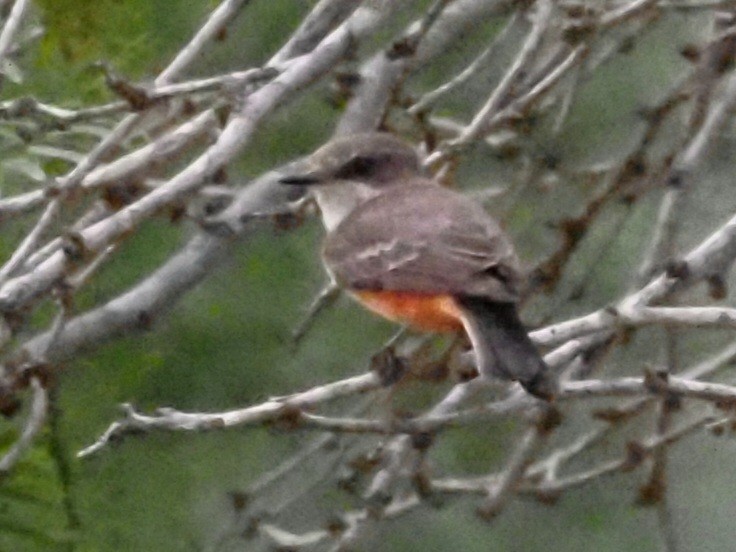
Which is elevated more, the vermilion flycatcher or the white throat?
the vermilion flycatcher

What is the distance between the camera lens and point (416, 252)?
14.7 feet

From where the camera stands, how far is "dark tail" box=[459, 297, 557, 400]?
12.8 ft

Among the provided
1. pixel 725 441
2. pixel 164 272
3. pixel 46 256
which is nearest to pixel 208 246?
pixel 164 272

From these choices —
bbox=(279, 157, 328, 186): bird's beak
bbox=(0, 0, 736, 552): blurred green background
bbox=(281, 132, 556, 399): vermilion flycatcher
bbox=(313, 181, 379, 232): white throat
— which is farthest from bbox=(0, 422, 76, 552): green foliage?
bbox=(313, 181, 379, 232): white throat

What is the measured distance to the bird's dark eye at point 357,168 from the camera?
5098mm

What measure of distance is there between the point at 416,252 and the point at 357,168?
2.32ft

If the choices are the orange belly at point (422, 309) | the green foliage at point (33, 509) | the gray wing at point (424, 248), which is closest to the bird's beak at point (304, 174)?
the gray wing at point (424, 248)

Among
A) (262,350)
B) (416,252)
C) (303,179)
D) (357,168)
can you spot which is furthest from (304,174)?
(262,350)

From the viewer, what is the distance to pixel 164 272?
185 inches

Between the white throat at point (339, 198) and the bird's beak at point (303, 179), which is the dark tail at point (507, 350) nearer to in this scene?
the bird's beak at point (303, 179)

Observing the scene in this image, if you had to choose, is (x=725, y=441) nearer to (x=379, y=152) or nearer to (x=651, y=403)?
(x=651, y=403)

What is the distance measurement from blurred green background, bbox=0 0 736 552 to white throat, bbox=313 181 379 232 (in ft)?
0.83

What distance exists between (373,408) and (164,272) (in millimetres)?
1214

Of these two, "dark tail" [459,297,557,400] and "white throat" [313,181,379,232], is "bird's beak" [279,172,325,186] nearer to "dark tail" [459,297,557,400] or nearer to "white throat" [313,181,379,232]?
"white throat" [313,181,379,232]
